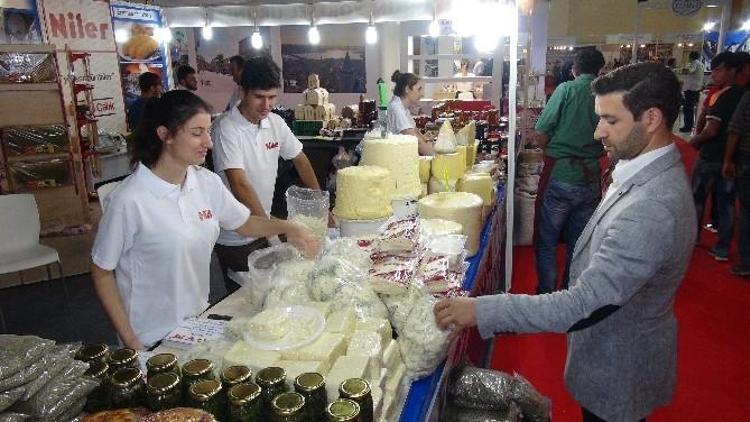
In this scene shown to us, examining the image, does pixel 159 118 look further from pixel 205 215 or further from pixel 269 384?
pixel 269 384

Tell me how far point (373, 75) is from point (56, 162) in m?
8.84

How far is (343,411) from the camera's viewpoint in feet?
3.36

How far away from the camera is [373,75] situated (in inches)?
512

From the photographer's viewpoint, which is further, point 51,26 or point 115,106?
point 115,106

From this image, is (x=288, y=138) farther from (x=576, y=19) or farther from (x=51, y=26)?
(x=576, y=19)

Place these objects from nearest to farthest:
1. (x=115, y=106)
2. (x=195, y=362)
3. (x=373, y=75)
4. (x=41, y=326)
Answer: (x=195, y=362)
(x=41, y=326)
(x=115, y=106)
(x=373, y=75)

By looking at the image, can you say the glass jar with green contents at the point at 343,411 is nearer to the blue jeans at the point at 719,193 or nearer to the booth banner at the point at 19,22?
the blue jeans at the point at 719,193

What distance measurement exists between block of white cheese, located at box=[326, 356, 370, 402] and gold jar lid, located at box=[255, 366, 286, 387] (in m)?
0.12

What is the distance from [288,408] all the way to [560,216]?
3.57 meters

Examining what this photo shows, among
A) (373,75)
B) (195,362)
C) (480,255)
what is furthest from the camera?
(373,75)

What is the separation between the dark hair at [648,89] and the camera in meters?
1.61

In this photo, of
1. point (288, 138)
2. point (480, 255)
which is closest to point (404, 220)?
point (480, 255)

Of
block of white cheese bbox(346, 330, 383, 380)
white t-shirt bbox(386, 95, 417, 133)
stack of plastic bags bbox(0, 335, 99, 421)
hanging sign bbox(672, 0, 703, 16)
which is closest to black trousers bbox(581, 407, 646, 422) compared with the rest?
block of white cheese bbox(346, 330, 383, 380)

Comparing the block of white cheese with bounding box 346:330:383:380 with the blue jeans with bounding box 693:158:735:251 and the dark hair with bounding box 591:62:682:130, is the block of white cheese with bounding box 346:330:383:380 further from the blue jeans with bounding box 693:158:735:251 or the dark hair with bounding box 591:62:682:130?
the blue jeans with bounding box 693:158:735:251
